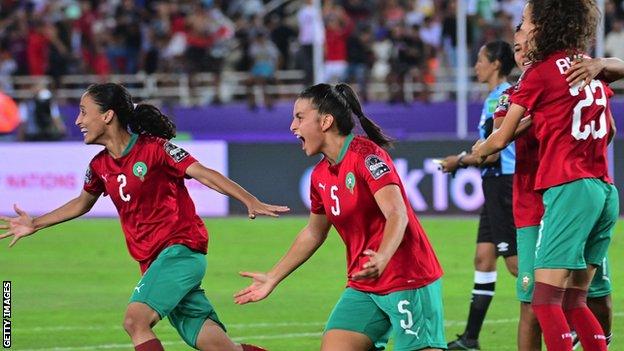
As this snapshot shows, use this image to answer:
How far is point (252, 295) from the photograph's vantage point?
7.01 metres

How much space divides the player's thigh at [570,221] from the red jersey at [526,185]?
603 mm

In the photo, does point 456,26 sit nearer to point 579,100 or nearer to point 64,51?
point 64,51

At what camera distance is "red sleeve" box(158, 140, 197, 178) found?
26.9ft

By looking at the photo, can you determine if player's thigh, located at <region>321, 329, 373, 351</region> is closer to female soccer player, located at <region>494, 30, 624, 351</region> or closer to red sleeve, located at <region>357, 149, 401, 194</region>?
red sleeve, located at <region>357, 149, 401, 194</region>

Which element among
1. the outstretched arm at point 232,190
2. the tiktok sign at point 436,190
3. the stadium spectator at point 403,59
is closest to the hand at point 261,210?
the outstretched arm at point 232,190

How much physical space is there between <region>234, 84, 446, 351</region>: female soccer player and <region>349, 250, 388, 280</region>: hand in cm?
20

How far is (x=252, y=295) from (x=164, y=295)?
3.51ft

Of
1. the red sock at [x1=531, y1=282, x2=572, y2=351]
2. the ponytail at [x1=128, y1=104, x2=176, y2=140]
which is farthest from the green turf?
the red sock at [x1=531, y1=282, x2=572, y2=351]

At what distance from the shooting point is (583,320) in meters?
7.53

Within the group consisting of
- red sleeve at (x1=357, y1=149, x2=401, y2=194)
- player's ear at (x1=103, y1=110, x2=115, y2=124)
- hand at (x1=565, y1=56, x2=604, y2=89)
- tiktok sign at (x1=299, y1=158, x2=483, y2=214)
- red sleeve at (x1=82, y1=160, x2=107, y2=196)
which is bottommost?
tiktok sign at (x1=299, y1=158, x2=483, y2=214)

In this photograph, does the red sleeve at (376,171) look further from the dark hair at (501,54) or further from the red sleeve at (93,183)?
the dark hair at (501,54)

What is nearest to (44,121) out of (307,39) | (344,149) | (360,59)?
(307,39)

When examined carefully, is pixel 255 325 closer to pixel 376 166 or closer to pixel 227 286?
pixel 227 286

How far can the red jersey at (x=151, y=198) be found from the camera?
8.20 m
